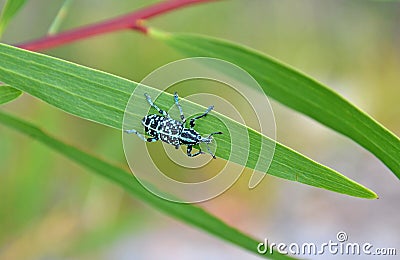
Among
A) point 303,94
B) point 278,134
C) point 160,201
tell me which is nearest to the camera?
point 303,94

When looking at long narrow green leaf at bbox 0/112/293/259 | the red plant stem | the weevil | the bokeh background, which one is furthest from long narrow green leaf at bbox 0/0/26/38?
the bokeh background

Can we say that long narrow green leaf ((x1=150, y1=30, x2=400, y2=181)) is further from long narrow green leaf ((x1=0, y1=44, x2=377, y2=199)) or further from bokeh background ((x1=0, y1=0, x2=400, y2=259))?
bokeh background ((x1=0, y1=0, x2=400, y2=259))

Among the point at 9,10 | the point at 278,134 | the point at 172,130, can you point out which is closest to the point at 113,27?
the point at 9,10

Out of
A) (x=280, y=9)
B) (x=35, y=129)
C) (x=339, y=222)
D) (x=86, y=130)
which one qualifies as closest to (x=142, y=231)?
(x=86, y=130)

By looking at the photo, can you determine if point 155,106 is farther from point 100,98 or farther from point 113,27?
point 113,27

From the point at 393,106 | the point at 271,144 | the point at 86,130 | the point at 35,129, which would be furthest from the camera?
the point at 393,106

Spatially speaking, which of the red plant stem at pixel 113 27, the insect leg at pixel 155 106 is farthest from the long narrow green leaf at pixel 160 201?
the insect leg at pixel 155 106

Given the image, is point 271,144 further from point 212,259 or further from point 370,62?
point 370,62
